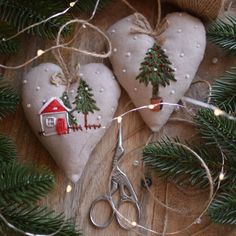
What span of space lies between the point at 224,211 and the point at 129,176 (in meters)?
0.18

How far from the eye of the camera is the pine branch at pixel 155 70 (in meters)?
0.92

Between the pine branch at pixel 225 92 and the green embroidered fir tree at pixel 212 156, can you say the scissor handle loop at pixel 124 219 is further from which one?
the pine branch at pixel 225 92

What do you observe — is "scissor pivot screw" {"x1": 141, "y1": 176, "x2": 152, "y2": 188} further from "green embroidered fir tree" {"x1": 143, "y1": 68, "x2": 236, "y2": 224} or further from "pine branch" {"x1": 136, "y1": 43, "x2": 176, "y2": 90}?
"pine branch" {"x1": 136, "y1": 43, "x2": 176, "y2": 90}

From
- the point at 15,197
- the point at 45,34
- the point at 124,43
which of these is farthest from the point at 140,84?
the point at 15,197

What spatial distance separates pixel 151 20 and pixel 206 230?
398 mm

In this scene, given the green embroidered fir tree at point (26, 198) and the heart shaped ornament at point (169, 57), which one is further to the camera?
the heart shaped ornament at point (169, 57)

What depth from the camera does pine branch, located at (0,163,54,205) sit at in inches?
31.9

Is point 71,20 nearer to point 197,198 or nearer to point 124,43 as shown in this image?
point 124,43

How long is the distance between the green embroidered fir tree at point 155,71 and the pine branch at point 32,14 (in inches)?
5.9

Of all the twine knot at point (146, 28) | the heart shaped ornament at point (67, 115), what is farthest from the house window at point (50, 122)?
the twine knot at point (146, 28)

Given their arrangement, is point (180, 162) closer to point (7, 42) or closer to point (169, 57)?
point (169, 57)

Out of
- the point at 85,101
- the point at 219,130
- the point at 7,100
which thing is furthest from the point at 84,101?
the point at 219,130

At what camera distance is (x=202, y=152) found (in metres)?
0.89

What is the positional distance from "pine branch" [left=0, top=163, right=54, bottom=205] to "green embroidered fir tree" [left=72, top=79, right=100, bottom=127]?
0.13 metres
